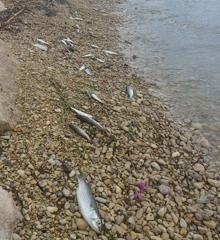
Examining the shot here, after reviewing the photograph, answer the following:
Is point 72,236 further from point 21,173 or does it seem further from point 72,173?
point 21,173

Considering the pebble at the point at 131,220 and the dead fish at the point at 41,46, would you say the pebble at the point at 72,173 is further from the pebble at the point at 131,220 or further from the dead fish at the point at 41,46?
the dead fish at the point at 41,46

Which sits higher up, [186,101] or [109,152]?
[109,152]

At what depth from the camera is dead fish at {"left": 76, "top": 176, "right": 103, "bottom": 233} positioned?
548 cm

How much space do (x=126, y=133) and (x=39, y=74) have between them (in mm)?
3105

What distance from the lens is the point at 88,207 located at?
18.6ft

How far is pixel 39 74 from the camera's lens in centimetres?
968

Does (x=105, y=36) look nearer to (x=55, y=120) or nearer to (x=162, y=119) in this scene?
(x=162, y=119)

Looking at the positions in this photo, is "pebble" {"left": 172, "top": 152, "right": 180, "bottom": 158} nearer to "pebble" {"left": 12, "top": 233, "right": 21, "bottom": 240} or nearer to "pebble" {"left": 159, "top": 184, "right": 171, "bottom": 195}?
"pebble" {"left": 159, "top": 184, "right": 171, "bottom": 195}

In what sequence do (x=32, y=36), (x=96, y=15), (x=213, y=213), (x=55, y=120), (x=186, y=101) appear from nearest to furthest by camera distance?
(x=213, y=213)
(x=55, y=120)
(x=186, y=101)
(x=32, y=36)
(x=96, y=15)

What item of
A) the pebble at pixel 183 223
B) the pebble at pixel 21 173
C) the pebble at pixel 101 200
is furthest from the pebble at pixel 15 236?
the pebble at pixel 183 223

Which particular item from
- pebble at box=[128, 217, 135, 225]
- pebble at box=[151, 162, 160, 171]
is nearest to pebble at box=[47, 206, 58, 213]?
pebble at box=[128, 217, 135, 225]

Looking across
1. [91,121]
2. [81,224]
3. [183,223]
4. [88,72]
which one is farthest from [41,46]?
[183,223]

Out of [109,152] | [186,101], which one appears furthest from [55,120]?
[186,101]

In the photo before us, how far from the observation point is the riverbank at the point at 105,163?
→ 5.72m
